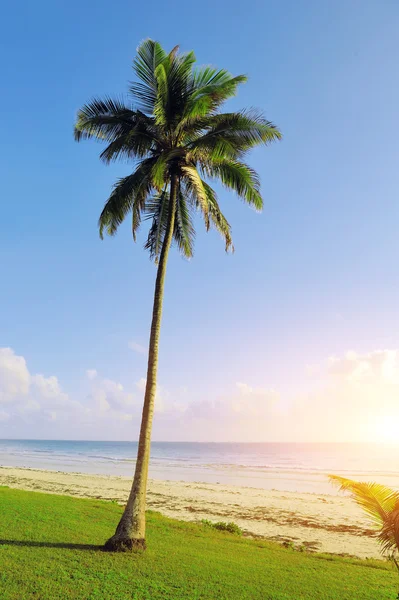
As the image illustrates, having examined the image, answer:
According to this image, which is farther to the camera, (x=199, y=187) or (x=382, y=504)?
(x=199, y=187)

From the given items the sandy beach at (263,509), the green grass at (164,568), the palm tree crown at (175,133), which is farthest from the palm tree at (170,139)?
the sandy beach at (263,509)

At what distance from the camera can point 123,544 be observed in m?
9.66

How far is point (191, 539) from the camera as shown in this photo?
1179 cm

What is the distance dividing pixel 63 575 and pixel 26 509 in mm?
6466

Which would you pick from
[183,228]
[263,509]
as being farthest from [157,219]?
[263,509]

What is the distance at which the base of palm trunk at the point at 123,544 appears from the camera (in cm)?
961

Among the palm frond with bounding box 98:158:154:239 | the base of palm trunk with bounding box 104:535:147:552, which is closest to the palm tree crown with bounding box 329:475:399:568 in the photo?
the base of palm trunk with bounding box 104:535:147:552

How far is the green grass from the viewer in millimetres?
7504

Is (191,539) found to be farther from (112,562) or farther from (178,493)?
(178,493)

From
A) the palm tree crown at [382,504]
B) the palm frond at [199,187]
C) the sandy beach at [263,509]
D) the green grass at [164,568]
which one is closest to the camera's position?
the palm tree crown at [382,504]

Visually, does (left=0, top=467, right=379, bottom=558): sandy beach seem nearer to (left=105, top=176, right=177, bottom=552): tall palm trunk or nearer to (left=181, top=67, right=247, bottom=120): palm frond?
(left=105, top=176, right=177, bottom=552): tall palm trunk

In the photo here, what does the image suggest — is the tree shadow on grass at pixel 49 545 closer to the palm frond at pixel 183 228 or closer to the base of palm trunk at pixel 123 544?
the base of palm trunk at pixel 123 544

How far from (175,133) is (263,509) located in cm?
2026

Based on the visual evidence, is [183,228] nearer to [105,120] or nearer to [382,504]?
[105,120]
